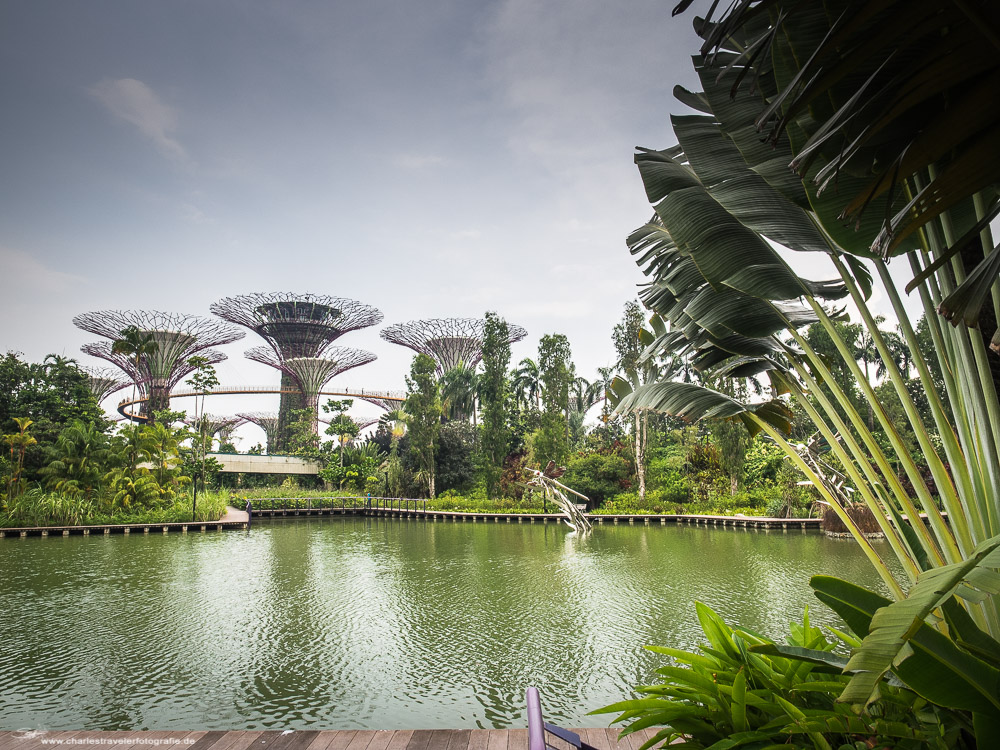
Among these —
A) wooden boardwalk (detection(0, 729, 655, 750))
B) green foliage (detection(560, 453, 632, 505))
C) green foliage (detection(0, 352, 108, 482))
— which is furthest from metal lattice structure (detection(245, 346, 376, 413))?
wooden boardwalk (detection(0, 729, 655, 750))

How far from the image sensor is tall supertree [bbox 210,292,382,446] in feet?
104

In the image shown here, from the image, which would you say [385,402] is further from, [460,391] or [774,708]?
[774,708]

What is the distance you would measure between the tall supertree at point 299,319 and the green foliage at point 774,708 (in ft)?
109

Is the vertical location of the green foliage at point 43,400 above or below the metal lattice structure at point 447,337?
below

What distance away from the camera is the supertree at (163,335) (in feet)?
92.1

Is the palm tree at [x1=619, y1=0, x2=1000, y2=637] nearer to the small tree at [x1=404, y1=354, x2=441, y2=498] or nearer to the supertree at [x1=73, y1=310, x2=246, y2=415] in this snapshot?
the small tree at [x1=404, y1=354, x2=441, y2=498]

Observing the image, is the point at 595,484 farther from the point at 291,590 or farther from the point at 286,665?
the point at 286,665

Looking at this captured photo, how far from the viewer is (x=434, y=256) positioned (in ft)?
64.3

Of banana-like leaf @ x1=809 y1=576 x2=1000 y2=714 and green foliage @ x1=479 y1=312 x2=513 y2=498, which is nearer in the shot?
banana-like leaf @ x1=809 y1=576 x2=1000 y2=714

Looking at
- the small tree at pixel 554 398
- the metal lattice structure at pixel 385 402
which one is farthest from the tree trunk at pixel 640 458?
the metal lattice structure at pixel 385 402

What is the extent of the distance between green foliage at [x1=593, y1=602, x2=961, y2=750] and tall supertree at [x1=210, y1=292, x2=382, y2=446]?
109 feet

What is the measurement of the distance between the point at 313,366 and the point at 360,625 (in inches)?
1142

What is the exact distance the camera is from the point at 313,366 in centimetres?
3344

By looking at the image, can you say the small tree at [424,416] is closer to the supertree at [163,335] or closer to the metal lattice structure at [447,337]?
the metal lattice structure at [447,337]
